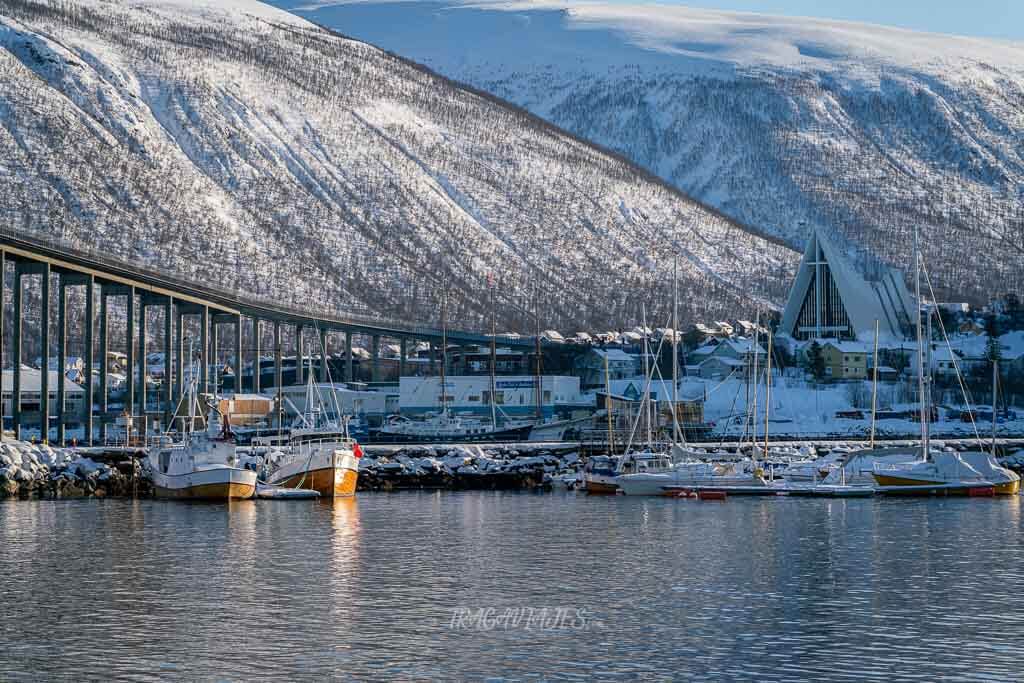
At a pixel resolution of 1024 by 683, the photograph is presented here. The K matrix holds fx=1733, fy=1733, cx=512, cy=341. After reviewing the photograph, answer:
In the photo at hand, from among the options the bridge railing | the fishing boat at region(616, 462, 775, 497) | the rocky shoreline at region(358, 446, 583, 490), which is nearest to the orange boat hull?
the rocky shoreline at region(358, 446, 583, 490)

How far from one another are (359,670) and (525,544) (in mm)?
20826

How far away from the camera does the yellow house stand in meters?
134

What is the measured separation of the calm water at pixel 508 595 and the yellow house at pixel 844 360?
72.2m

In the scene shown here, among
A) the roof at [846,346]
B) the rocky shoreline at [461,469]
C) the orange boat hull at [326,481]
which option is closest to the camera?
the orange boat hull at [326,481]

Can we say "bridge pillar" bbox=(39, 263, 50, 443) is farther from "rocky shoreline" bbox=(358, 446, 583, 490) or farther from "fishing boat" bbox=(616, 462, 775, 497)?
"fishing boat" bbox=(616, 462, 775, 497)

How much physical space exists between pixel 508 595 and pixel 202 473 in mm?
32808

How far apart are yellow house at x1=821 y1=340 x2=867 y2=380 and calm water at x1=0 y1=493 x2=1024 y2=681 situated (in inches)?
2843

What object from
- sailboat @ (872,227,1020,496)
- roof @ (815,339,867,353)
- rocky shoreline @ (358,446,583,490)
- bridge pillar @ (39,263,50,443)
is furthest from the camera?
roof @ (815,339,867,353)

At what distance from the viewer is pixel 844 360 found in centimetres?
13550

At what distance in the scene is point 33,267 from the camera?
9138 cm

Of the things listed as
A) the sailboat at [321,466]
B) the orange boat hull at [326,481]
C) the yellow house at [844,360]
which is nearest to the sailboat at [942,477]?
the sailboat at [321,466]

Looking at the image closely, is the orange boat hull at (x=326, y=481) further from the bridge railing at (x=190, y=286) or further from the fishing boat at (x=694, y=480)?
the bridge railing at (x=190, y=286)

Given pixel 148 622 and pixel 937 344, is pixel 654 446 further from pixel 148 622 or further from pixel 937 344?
pixel 937 344

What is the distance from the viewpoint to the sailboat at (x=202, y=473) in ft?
231
